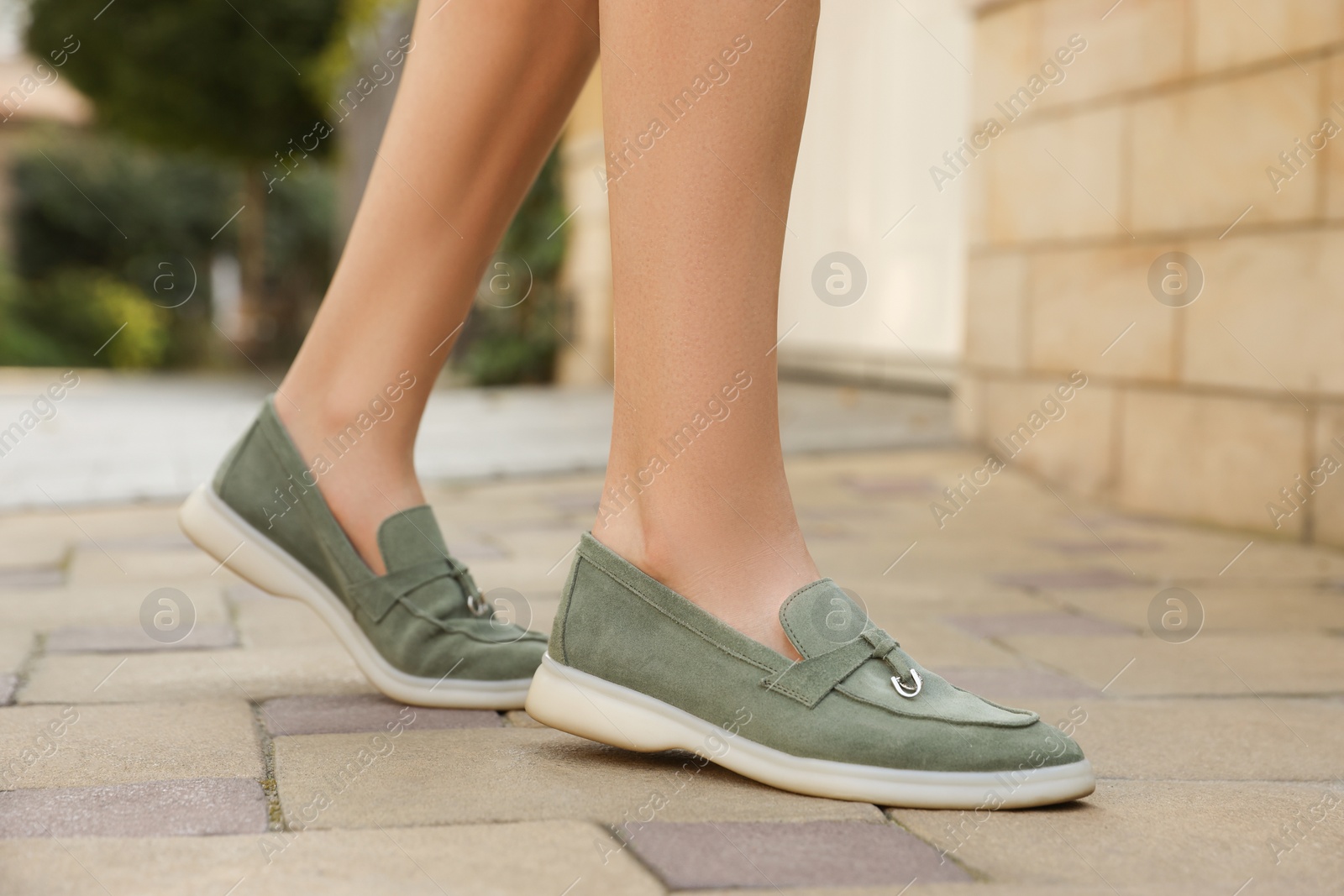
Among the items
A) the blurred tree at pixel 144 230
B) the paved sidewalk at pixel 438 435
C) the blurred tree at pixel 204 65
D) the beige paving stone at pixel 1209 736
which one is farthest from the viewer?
the blurred tree at pixel 144 230

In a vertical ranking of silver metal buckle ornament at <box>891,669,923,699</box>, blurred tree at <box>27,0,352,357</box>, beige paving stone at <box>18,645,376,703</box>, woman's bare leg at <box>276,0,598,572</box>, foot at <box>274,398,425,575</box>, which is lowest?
beige paving stone at <box>18,645,376,703</box>

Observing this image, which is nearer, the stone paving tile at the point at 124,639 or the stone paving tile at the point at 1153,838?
the stone paving tile at the point at 1153,838

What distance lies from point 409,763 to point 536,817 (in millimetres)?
201

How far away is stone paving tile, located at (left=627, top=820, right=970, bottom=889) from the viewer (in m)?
0.94

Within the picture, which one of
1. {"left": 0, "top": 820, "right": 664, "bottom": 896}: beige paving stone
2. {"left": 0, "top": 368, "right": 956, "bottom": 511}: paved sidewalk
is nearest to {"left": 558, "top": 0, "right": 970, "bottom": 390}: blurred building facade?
{"left": 0, "top": 368, "right": 956, "bottom": 511}: paved sidewalk

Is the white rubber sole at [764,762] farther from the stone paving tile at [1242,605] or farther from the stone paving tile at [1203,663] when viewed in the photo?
the stone paving tile at [1242,605]

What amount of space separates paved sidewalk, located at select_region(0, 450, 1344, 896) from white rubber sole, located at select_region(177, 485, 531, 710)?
42mm

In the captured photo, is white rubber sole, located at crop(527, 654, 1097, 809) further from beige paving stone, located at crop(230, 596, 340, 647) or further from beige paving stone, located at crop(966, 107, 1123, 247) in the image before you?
beige paving stone, located at crop(966, 107, 1123, 247)

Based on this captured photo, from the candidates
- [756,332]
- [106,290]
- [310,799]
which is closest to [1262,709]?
[756,332]

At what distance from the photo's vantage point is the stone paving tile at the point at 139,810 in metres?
1.01

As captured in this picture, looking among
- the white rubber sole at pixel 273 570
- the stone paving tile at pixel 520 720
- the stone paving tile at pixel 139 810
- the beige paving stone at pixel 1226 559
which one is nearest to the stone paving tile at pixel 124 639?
the white rubber sole at pixel 273 570

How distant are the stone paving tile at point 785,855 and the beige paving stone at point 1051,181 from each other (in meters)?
2.58

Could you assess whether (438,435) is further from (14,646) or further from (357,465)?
(357,465)

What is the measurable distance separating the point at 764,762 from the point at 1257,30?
2.36 m
